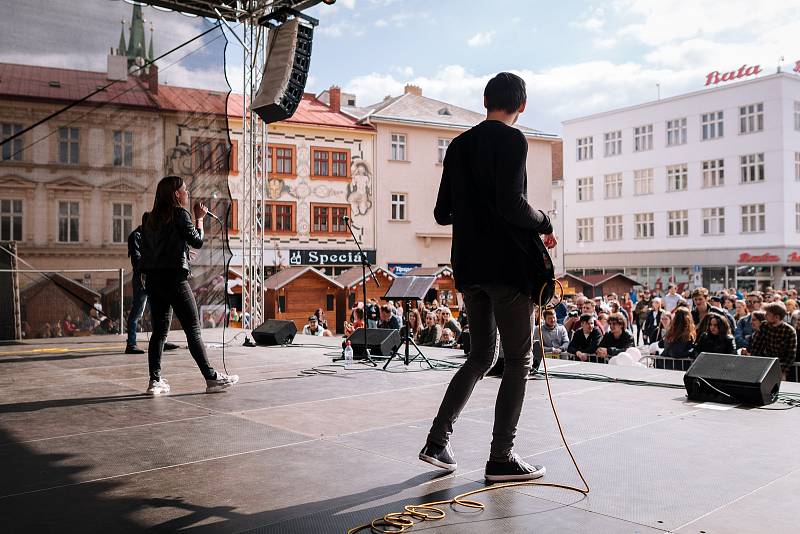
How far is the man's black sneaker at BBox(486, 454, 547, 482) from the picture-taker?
128 inches

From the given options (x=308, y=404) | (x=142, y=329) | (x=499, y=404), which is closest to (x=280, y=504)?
(x=499, y=404)

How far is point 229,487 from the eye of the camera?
3.17m

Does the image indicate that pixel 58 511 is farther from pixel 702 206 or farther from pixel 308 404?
pixel 702 206

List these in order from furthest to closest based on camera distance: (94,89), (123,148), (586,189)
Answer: (586,189)
(123,148)
(94,89)

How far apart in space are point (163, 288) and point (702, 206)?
1670 inches

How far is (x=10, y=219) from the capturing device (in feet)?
31.6

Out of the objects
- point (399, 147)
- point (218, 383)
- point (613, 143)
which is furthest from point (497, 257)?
point (613, 143)

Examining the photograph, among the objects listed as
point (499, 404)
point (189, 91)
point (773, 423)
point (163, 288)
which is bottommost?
point (773, 423)

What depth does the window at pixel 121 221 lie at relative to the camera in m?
10.3

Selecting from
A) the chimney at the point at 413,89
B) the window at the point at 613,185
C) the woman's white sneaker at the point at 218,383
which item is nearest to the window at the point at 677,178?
the window at the point at 613,185

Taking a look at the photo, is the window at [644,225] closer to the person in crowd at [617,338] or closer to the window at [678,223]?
the window at [678,223]

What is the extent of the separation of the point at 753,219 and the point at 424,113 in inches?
786

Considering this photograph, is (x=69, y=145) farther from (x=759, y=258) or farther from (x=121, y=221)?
(x=759, y=258)

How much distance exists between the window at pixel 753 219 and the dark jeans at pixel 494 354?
137 ft
